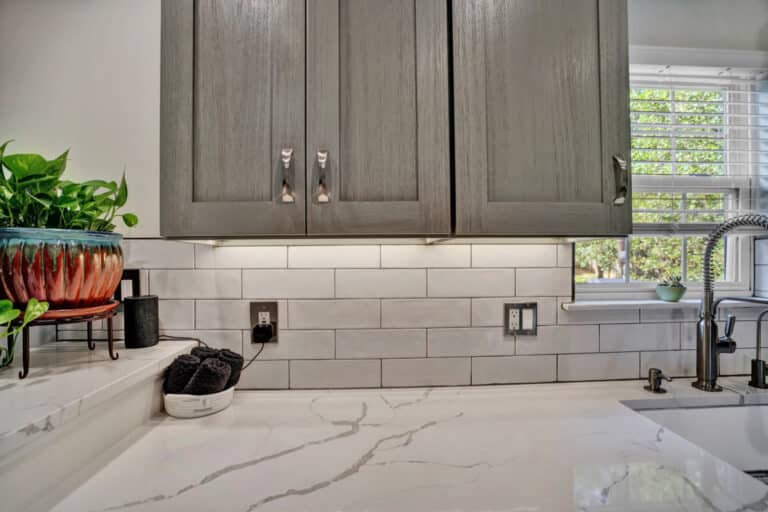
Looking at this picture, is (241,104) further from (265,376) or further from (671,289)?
(671,289)

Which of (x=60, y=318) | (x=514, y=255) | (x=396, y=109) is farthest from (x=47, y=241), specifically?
(x=514, y=255)

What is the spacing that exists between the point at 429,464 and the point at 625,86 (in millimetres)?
1031

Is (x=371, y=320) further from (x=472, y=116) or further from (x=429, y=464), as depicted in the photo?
(x=472, y=116)

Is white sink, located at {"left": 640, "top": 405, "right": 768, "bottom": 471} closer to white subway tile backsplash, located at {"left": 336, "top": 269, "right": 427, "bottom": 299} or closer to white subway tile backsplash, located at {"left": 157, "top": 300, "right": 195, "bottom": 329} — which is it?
white subway tile backsplash, located at {"left": 336, "top": 269, "right": 427, "bottom": 299}

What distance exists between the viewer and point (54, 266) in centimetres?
77

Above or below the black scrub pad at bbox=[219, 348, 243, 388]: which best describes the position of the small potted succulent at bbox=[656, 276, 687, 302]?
above

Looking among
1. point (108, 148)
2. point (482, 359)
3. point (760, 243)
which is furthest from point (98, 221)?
point (760, 243)

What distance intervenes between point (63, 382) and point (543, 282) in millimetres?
1334

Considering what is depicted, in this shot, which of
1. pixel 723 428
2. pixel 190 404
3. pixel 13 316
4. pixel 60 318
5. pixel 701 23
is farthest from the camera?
pixel 701 23

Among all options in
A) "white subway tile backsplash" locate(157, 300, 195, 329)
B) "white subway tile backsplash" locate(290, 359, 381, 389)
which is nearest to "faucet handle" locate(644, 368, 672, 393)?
"white subway tile backsplash" locate(290, 359, 381, 389)

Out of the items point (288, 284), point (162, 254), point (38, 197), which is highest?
point (38, 197)

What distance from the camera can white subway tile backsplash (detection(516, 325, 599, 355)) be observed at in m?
1.19

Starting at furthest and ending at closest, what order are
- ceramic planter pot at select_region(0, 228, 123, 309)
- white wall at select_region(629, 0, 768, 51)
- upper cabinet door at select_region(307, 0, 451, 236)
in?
white wall at select_region(629, 0, 768, 51), upper cabinet door at select_region(307, 0, 451, 236), ceramic planter pot at select_region(0, 228, 123, 309)

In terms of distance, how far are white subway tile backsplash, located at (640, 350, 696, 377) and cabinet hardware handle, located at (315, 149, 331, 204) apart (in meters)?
1.23
